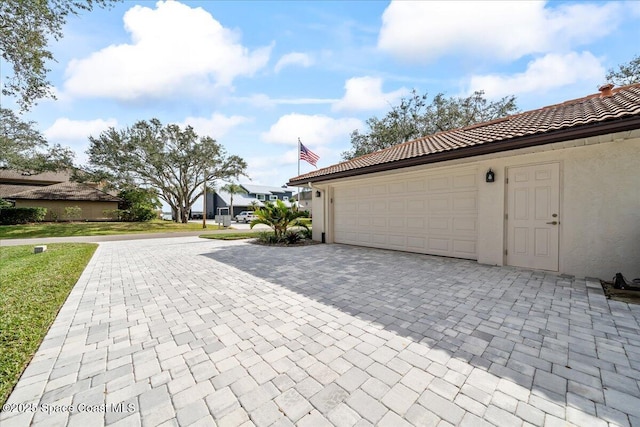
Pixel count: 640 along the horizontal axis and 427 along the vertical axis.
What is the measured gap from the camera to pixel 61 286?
4824 mm

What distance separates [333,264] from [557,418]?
5.11 meters

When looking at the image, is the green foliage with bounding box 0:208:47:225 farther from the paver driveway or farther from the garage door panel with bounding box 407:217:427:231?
the garage door panel with bounding box 407:217:427:231

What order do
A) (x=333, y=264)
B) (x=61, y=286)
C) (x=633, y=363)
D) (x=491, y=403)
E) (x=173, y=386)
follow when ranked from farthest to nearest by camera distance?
1. (x=333, y=264)
2. (x=61, y=286)
3. (x=633, y=363)
4. (x=173, y=386)
5. (x=491, y=403)

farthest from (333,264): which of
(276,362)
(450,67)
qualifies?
(450,67)

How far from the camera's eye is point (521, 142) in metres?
4.96

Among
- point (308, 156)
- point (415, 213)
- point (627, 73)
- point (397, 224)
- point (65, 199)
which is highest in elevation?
point (627, 73)

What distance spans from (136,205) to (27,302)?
23.9 m

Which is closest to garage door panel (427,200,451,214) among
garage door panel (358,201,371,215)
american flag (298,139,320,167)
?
garage door panel (358,201,371,215)

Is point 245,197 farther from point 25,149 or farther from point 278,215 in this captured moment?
point 278,215

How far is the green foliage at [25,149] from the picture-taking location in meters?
19.7

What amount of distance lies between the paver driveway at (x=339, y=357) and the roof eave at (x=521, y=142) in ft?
8.76

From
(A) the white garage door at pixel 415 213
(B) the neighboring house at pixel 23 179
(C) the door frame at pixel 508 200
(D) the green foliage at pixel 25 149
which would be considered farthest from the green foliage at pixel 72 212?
(C) the door frame at pixel 508 200

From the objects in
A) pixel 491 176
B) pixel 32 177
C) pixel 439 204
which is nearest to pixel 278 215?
pixel 439 204

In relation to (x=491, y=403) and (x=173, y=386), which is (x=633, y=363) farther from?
(x=173, y=386)
